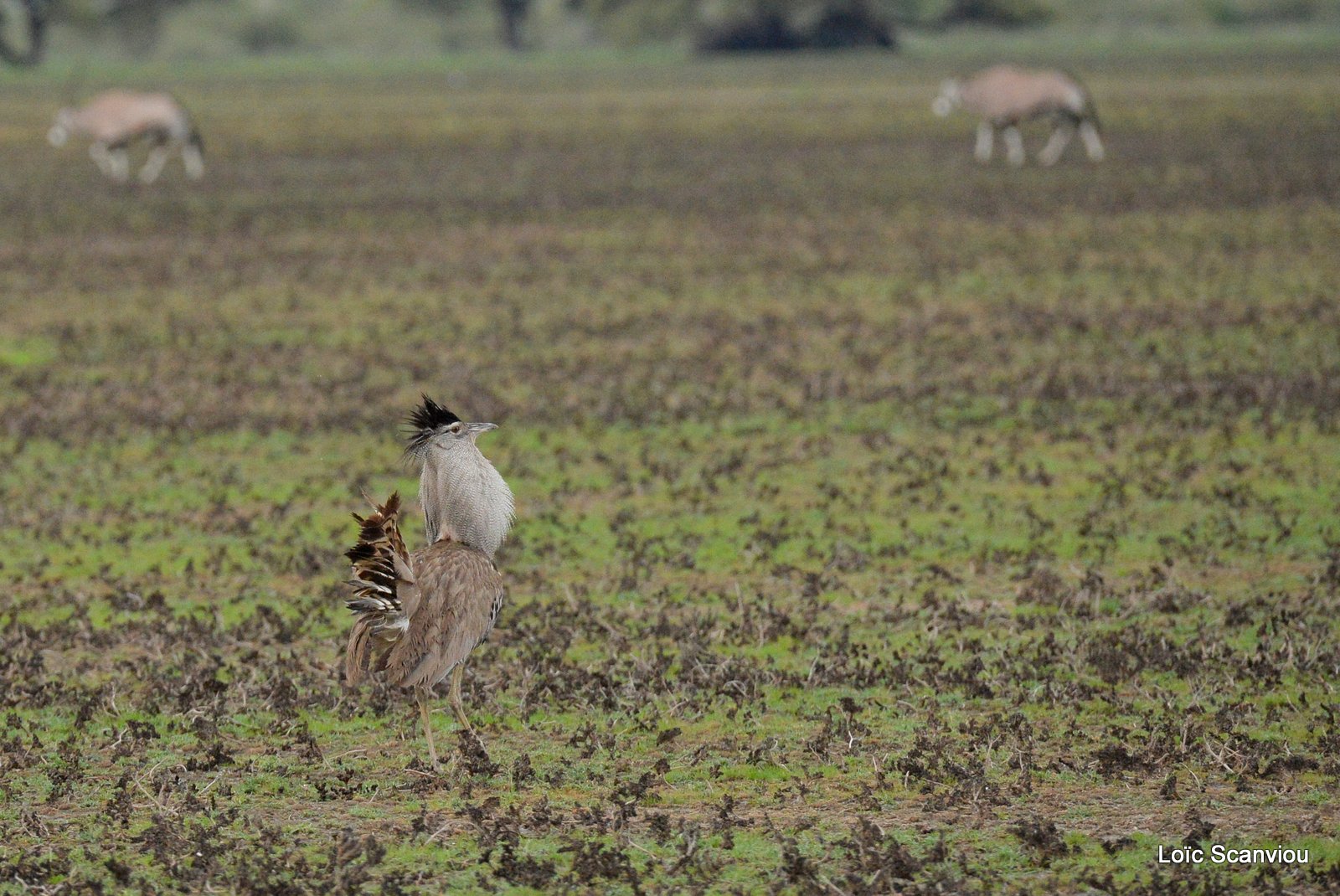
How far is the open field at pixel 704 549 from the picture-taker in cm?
848

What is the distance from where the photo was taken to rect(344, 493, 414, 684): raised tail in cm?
877

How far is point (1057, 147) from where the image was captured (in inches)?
1841

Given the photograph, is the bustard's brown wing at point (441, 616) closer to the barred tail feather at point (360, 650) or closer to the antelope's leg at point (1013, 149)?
the barred tail feather at point (360, 650)

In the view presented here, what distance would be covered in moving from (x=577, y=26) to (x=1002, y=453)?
5394 inches

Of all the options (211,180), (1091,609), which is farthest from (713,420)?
(211,180)

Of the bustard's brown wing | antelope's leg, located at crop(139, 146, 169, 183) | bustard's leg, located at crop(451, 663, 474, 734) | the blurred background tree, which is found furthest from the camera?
the blurred background tree

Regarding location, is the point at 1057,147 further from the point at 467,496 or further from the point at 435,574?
the point at 435,574

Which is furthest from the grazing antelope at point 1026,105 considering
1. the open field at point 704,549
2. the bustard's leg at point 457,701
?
the bustard's leg at point 457,701

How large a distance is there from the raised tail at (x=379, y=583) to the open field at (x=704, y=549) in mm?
658

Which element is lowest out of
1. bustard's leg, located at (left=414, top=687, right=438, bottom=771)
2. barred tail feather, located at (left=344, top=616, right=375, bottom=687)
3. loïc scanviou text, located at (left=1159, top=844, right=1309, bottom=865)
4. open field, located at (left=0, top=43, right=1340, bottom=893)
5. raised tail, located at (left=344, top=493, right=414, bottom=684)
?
open field, located at (left=0, top=43, right=1340, bottom=893)

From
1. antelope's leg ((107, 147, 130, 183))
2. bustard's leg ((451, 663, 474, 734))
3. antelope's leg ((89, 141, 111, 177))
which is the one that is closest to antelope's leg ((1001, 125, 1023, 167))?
antelope's leg ((107, 147, 130, 183))

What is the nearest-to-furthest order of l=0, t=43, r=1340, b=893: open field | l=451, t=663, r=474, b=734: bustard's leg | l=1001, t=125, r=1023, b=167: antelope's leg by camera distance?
l=0, t=43, r=1340, b=893: open field, l=451, t=663, r=474, b=734: bustard's leg, l=1001, t=125, r=1023, b=167: antelope's leg

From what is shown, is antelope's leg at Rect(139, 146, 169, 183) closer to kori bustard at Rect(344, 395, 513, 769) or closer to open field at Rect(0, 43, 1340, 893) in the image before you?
open field at Rect(0, 43, 1340, 893)

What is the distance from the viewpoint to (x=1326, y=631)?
11281mm
